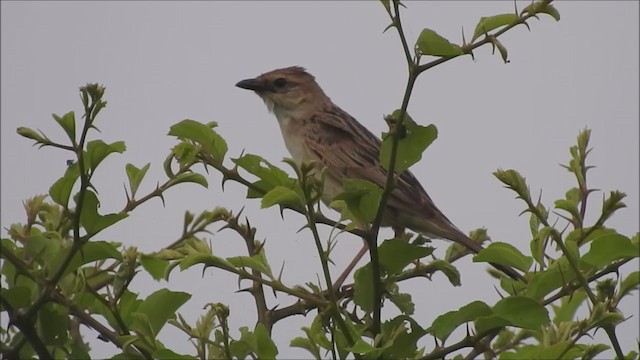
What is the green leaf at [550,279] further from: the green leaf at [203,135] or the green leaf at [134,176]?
the green leaf at [134,176]

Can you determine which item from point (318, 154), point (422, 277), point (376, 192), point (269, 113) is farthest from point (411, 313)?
point (269, 113)

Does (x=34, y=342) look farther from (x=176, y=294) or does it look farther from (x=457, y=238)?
(x=457, y=238)

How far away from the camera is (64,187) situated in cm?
254

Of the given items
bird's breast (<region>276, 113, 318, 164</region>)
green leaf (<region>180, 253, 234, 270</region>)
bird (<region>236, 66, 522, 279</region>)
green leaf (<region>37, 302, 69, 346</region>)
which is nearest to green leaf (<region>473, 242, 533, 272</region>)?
green leaf (<region>180, 253, 234, 270</region>)

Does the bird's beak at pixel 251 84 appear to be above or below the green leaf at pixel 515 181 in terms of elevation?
above

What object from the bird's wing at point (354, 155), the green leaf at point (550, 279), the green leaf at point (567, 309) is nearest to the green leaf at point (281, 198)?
the green leaf at point (550, 279)

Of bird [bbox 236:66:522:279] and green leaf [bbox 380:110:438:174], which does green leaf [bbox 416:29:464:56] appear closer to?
green leaf [bbox 380:110:438:174]

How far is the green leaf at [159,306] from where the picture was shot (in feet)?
8.36

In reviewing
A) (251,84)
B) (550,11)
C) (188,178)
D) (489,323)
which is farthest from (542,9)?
(251,84)

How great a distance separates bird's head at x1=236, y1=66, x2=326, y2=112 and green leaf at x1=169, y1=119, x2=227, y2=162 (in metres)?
4.19

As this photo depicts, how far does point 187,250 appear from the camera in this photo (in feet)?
8.52

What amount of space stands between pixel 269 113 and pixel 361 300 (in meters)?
4.70

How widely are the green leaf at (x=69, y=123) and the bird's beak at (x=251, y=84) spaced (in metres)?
4.39

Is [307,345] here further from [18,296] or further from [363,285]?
[18,296]
